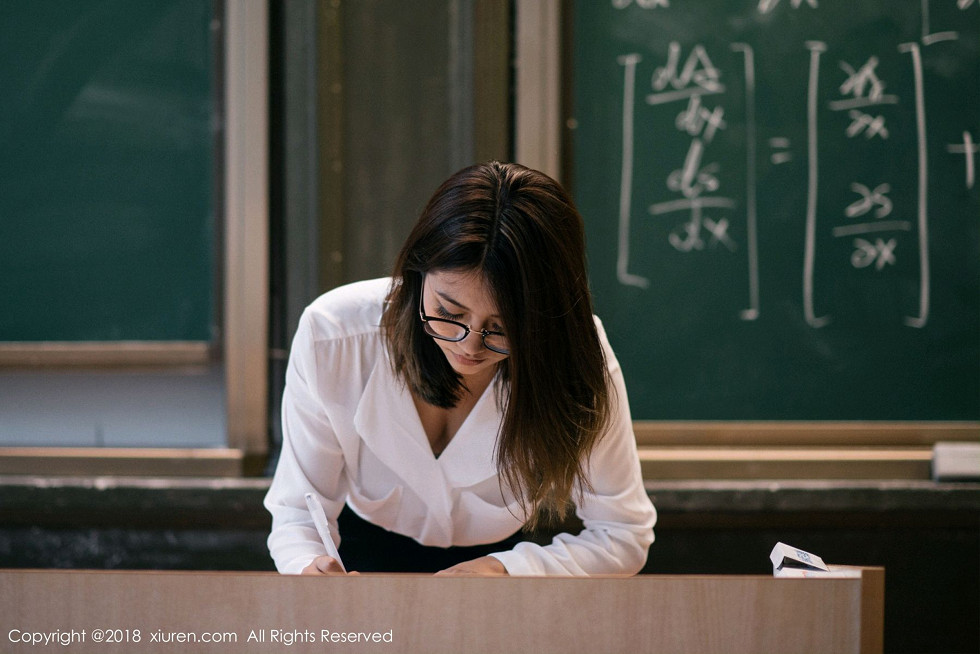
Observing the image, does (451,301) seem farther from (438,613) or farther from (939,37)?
(939,37)

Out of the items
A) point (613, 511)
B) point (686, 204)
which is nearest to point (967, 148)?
point (686, 204)

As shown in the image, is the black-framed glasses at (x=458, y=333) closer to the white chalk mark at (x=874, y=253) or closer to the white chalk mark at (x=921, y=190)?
the white chalk mark at (x=874, y=253)

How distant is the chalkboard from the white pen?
104 centimetres

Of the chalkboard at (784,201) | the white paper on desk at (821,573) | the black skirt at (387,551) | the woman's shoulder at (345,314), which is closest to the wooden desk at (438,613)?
the white paper on desk at (821,573)

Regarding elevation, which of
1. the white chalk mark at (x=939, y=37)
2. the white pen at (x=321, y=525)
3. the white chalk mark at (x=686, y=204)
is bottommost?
the white pen at (x=321, y=525)

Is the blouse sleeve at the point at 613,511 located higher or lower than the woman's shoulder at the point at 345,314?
lower

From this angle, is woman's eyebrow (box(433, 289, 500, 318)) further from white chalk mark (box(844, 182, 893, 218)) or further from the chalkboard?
white chalk mark (box(844, 182, 893, 218))

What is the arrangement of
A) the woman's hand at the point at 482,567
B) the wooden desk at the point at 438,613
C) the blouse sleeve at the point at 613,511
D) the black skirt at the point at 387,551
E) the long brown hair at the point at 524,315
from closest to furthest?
the wooden desk at the point at 438,613 < the long brown hair at the point at 524,315 < the woman's hand at the point at 482,567 < the blouse sleeve at the point at 613,511 < the black skirt at the point at 387,551

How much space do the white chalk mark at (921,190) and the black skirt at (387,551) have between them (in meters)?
1.32

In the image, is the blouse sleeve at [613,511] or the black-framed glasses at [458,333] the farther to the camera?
the blouse sleeve at [613,511]

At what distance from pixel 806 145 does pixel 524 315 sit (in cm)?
126

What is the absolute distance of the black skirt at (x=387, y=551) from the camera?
156 cm

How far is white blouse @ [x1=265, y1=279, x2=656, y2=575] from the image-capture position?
4.40ft

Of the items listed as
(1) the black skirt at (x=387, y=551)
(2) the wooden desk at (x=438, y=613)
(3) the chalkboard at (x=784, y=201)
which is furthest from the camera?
(3) the chalkboard at (x=784, y=201)
